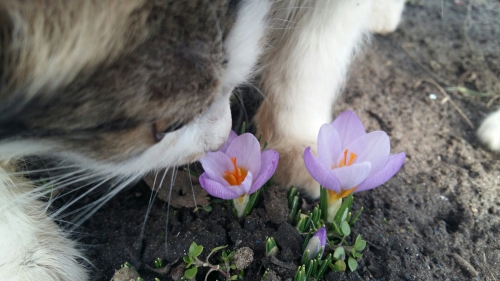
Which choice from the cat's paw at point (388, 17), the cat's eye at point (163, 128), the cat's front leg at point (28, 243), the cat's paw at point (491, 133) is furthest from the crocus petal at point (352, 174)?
the cat's paw at point (388, 17)

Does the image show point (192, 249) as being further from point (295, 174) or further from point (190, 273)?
point (295, 174)

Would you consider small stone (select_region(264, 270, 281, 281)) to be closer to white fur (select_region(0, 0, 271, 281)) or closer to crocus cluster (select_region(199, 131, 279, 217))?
crocus cluster (select_region(199, 131, 279, 217))

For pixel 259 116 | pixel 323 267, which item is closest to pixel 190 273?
pixel 323 267

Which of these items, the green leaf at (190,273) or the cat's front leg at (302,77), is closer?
the green leaf at (190,273)

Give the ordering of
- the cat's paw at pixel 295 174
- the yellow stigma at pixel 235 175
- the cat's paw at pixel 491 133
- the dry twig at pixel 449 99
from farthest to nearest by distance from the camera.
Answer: the dry twig at pixel 449 99
the cat's paw at pixel 491 133
the cat's paw at pixel 295 174
the yellow stigma at pixel 235 175

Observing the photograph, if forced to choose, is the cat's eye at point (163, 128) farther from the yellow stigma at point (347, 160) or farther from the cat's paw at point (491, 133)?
the cat's paw at point (491, 133)

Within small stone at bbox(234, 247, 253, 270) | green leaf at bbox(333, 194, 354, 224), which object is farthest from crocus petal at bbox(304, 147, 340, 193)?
small stone at bbox(234, 247, 253, 270)

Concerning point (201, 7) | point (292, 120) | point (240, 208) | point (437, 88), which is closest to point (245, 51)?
point (201, 7)
